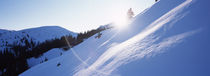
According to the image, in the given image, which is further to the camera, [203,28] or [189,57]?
[203,28]

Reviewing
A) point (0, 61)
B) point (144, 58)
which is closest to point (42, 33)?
point (0, 61)

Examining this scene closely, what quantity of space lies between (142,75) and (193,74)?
90 cm

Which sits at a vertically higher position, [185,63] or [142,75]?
[185,63]

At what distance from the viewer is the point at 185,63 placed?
5.86 feet

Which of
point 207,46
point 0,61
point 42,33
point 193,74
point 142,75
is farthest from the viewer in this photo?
point 42,33

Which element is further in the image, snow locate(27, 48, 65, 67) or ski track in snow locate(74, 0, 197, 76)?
snow locate(27, 48, 65, 67)

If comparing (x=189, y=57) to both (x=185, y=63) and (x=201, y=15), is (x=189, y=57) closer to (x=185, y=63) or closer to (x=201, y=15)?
(x=185, y=63)

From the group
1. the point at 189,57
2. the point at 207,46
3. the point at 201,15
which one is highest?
the point at 201,15

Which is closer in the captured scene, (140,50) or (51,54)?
(140,50)

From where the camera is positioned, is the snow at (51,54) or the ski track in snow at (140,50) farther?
the snow at (51,54)

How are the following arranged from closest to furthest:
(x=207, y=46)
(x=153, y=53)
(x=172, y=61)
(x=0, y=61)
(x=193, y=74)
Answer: (x=193, y=74)
(x=207, y=46)
(x=172, y=61)
(x=153, y=53)
(x=0, y=61)

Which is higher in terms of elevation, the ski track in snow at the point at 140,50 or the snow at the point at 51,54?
the snow at the point at 51,54

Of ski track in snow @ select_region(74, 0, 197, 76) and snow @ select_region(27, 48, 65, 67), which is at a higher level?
snow @ select_region(27, 48, 65, 67)

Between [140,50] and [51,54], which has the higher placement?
[51,54]
